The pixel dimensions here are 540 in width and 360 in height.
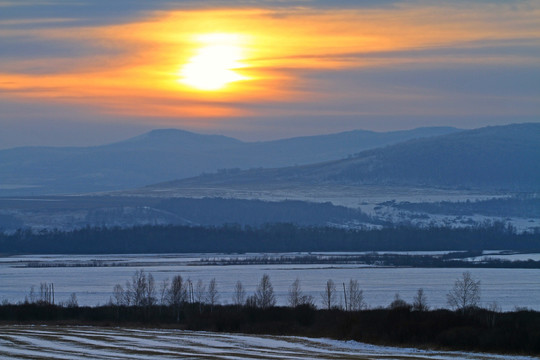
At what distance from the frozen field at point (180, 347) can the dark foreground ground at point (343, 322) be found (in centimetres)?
215

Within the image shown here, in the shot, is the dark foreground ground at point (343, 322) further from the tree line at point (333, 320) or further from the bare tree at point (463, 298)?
the bare tree at point (463, 298)

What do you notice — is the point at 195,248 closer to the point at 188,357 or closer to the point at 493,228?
the point at 493,228

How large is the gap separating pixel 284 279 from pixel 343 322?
2037 inches

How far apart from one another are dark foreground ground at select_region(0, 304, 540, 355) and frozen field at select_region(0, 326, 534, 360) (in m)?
2.15

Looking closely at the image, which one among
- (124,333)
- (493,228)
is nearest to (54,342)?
(124,333)

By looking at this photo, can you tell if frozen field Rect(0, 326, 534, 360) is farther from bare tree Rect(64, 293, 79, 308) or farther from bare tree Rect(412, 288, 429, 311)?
bare tree Rect(64, 293, 79, 308)

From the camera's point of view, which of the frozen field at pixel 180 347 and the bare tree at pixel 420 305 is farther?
the bare tree at pixel 420 305

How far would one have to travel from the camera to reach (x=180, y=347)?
1449 inches

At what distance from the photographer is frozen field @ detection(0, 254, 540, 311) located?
2948 inches

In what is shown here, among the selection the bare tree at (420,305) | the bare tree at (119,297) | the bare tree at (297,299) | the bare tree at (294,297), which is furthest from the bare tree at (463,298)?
the bare tree at (119,297)

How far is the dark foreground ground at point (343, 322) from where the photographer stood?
39.0 meters

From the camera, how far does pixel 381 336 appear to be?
137 ft

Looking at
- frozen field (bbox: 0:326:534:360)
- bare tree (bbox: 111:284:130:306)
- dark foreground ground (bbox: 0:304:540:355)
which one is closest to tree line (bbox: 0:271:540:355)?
dark foreground ground (bbox: 0:304:540:355)

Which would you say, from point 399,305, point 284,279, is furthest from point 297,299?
point 284,279
